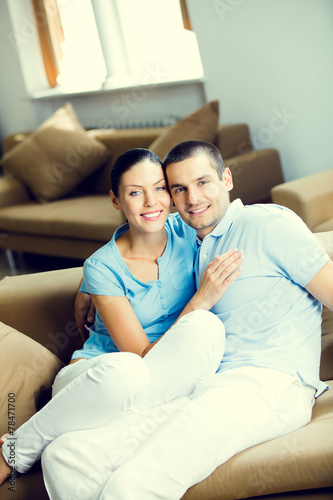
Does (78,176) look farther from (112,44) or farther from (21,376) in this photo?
(21,376)

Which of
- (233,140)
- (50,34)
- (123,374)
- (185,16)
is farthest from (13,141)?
(123,374)

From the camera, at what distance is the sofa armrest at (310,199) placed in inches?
96.3

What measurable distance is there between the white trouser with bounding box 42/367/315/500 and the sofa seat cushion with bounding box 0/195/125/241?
205 cm

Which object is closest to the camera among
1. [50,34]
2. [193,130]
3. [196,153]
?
[196,153]

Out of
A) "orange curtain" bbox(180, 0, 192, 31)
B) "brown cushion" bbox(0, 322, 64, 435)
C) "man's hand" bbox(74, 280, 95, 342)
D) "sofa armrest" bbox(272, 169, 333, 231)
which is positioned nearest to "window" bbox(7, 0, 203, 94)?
"orange curtain" bbox(180, 0, 192, 31)

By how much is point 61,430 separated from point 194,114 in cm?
229

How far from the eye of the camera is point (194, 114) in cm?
335

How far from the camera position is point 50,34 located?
574cm

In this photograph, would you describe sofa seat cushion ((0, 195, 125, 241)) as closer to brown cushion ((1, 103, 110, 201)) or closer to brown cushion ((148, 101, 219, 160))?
brown cushion ((1, 103, 110, 201))

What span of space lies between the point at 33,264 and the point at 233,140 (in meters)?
1.89

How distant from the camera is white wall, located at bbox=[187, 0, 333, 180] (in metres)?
3.30

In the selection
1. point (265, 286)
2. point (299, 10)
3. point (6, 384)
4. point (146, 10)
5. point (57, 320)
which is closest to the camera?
point (265, 286)

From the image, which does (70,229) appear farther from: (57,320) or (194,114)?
(57,320)

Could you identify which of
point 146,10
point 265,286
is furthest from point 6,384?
point 146,10
